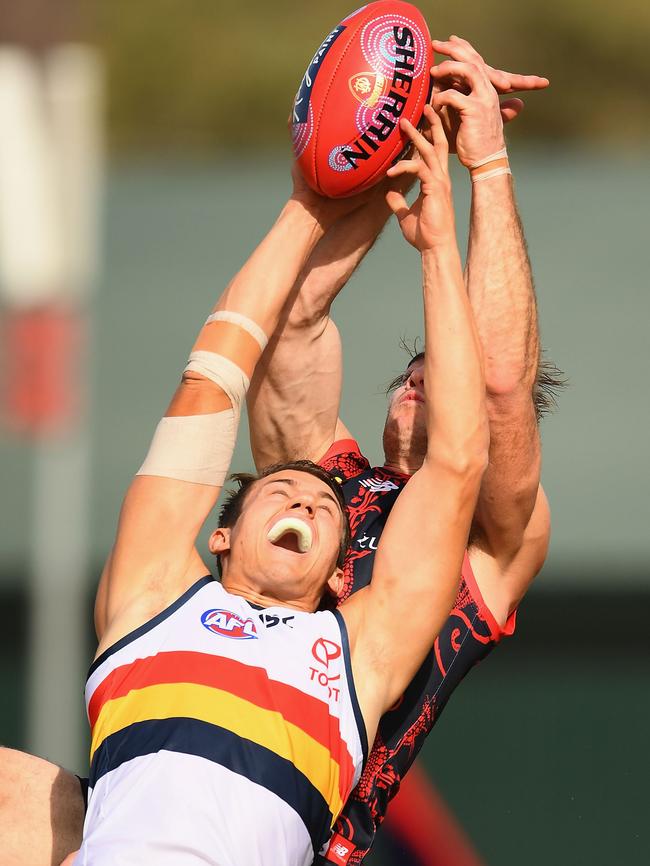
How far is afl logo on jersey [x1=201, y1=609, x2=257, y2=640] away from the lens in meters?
2.92

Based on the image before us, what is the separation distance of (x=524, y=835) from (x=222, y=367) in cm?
267

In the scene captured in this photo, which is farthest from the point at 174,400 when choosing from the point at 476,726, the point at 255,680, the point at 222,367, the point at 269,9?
the point at 269,9

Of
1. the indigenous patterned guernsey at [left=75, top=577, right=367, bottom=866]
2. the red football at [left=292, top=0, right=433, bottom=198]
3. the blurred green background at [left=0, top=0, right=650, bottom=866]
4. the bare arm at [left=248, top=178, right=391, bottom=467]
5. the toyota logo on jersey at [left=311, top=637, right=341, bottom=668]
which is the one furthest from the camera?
the blurred green background at [left=0, top=0, right=650, bottom=866]

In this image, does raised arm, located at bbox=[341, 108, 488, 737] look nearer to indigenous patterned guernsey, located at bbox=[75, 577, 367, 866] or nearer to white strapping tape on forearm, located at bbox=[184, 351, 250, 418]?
indigenous patterned guernsey, located at bbox=[75, 577, 367, 866]

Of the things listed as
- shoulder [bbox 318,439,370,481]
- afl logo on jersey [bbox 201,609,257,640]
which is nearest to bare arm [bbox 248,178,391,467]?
shoulder [bbox 318,439,370,481]

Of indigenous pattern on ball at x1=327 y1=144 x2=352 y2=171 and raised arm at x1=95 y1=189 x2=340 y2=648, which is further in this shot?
indigenous pattern on ball at x1=327 y1=144 x2=352 y2=171

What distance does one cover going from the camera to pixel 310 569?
9.91ft

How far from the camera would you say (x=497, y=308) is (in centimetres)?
332

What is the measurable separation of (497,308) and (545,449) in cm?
433

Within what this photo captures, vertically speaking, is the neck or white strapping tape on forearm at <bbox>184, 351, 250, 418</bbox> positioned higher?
white strapping tape on forearm at <bbox>184, 351, 250, 418</bbox>

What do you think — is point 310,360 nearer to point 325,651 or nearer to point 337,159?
point 337,159

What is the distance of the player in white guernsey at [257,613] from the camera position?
273 cm

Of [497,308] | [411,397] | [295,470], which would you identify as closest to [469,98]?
[497,308]

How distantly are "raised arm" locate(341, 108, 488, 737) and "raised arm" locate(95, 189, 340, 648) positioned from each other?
381mm
